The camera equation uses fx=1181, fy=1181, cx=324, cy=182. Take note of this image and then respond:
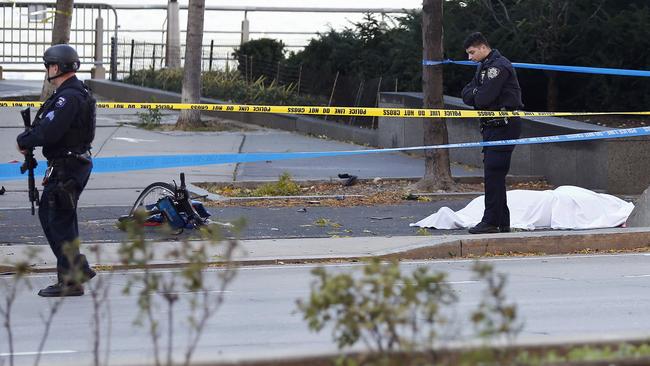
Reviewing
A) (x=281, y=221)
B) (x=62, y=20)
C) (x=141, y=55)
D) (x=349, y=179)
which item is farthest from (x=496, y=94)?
(x=141, y=55)

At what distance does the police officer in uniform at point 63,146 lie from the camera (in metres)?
8.95

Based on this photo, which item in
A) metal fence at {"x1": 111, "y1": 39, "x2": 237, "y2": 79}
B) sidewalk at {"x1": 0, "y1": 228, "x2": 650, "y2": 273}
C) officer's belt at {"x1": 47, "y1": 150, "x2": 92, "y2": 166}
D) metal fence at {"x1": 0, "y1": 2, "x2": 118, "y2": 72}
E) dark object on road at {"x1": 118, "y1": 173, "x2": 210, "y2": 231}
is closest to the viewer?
officer's belt at {"x1": 47, "y1": 150, "x2": 92, "y2": 166}

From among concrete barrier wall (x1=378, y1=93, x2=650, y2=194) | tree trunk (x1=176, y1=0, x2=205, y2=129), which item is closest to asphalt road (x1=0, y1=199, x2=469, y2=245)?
concrete barrier wall (x1=378, y1=93, x2=650, y2=194)

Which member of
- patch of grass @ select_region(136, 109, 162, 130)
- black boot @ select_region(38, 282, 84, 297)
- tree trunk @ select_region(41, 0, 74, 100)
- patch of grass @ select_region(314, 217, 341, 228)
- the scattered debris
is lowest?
black boot @ select_region(38, 282, 84, 297)

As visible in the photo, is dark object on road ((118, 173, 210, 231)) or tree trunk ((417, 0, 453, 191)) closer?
dark object on road ((118, 173, 210, 231))

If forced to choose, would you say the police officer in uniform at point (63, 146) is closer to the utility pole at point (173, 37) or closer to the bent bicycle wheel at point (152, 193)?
the bent bicycle wheel at point (152, 193)

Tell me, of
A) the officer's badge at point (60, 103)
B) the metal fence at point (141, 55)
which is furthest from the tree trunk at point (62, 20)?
the officer's badge at point (60, 103)

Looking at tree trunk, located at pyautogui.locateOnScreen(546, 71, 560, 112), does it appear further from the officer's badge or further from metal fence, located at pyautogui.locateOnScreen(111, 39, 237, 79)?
the officer's badge

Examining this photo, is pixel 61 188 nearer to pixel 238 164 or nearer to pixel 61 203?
pixel 61 203

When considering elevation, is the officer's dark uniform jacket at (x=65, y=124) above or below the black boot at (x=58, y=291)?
Answer: above

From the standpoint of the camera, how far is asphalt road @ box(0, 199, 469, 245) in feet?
39.7

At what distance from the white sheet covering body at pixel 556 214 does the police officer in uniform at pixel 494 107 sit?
1.86ft

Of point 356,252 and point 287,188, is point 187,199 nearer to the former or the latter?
point 356,252

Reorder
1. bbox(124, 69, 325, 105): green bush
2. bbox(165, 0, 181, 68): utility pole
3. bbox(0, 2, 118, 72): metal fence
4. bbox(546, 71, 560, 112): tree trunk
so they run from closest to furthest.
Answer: bbox(546, 71, 560, 112): tree trunk < bbox(124, 69, 325, 105): green bush < bbox(165, 0, 181, 68): utility pole < bbox(0, 2, 118, 72): metal fence
